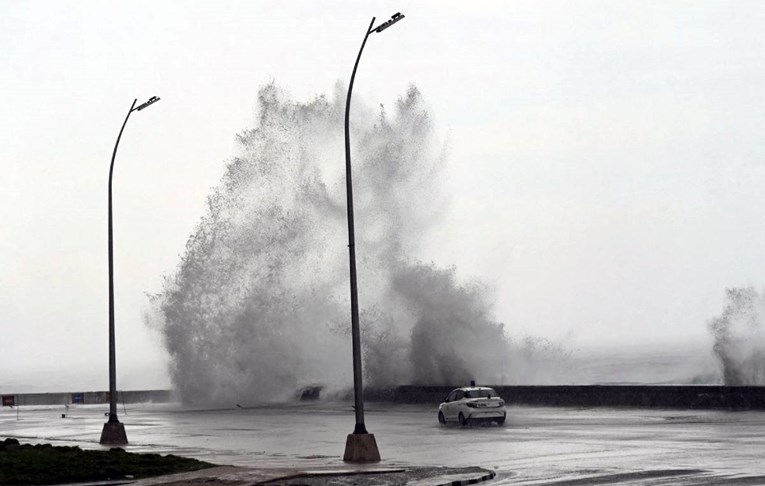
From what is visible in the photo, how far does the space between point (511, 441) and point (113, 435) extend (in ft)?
35.5

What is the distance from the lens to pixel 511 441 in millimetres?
27734

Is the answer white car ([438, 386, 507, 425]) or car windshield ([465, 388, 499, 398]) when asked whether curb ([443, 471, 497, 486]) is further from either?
car windshield ([465, 388, 499, 398])

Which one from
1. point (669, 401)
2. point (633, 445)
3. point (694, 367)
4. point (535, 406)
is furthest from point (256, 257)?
point (694, 367)

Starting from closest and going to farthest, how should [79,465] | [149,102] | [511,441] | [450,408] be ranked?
[79,465] → [511,441] → [149,102] → [450,408]

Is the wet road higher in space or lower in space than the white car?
lower

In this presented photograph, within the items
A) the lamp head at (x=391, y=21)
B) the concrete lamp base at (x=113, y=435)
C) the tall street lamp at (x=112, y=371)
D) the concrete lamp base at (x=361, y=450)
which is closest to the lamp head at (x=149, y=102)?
the tall street lamp at (x=112, y=371)

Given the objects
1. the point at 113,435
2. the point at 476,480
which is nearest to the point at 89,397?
the point at 113,435

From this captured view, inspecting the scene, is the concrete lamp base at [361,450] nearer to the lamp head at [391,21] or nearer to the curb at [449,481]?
the curb at [449,481]

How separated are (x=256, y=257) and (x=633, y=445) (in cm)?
4345

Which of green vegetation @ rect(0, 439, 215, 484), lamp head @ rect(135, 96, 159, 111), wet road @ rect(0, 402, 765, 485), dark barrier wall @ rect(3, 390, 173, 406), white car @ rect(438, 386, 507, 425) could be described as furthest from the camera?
dark barrier wall @ rect(3, 390, 173, 406)

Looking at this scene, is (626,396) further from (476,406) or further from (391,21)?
(391,21)

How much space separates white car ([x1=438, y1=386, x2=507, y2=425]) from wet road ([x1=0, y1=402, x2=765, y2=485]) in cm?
40

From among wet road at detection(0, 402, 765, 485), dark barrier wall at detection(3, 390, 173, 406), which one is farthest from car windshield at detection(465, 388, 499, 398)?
dark barrier wall at detection(3, 390, 173, 406)

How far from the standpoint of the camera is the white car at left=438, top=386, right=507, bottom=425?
35.2m
